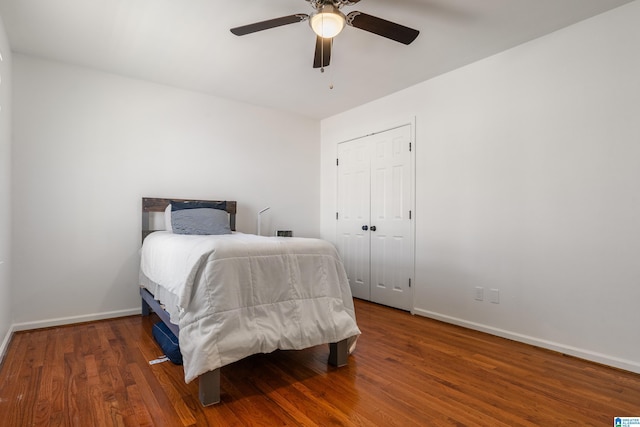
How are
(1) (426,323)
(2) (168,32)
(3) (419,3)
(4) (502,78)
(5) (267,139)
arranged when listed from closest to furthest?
(3) (419,3) < (2) (168,32) < (4) (502,78) < (1) (426,323) < (5) (267,139)

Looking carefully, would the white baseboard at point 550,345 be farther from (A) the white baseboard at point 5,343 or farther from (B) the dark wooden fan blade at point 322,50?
(A) the white baseboard at point 5,343

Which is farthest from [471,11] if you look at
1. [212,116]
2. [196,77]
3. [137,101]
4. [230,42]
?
[137,101]

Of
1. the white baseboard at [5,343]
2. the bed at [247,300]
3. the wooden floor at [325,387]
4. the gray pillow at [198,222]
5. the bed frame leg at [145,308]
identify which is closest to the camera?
the wooden floor at [325,387]

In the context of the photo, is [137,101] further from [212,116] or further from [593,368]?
[593,368]

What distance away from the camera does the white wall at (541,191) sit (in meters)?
2.29

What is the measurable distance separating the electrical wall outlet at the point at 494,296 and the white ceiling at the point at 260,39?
209 centimetres

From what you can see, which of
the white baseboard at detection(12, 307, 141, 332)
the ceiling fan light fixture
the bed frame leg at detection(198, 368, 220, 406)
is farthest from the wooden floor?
the ceiling fan light fixture

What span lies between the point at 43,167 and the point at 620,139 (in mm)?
4630

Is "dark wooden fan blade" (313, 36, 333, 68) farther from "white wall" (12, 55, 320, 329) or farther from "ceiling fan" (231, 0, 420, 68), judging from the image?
"white wall" (12, 55, 320, 329)

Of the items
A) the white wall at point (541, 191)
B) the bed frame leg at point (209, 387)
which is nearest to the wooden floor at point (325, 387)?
the bed frame leg at point (209, 387)

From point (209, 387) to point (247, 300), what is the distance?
1.55 feet

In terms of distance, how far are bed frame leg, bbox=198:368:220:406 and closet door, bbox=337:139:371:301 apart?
8.66 ft

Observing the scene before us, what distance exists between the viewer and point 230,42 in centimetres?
274

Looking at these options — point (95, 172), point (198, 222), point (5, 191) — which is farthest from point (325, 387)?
point (95, 172)
